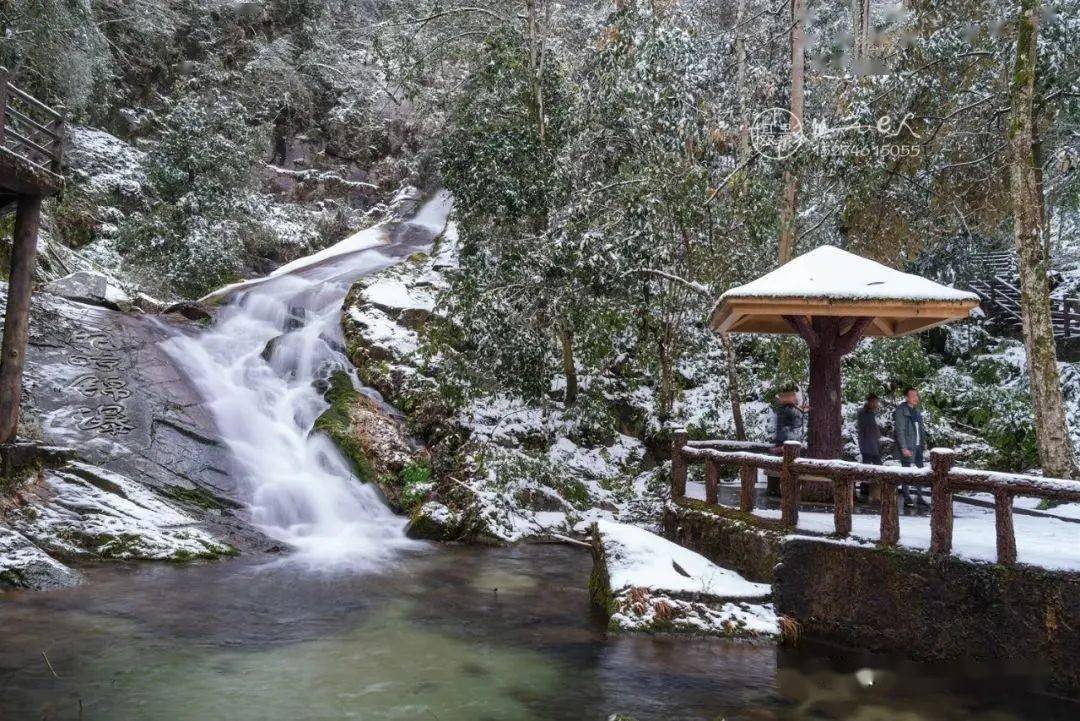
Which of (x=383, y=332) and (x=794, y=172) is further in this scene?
(x=383, y=332)

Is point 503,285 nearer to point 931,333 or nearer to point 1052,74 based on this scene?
point 1052,74

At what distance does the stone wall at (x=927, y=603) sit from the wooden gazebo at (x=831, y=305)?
7.13 ft

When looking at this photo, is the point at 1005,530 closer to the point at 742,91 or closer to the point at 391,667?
the point at 391,667

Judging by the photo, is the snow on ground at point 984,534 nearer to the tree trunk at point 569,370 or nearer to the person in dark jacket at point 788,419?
the person in dark jacket at point 788,419

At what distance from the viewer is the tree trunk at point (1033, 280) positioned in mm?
10109

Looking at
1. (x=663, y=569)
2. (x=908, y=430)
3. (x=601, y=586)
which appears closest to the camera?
(x=663, y=569)

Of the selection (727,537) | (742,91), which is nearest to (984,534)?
(727,537)

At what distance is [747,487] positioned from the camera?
9336 mm

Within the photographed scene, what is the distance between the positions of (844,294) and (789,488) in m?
2.25

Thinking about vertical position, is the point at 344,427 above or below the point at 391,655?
above

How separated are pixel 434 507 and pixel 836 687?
7.95 meters

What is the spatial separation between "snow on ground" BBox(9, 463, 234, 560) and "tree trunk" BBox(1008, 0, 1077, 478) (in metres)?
11.4

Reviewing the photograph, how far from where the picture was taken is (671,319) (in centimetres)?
1719

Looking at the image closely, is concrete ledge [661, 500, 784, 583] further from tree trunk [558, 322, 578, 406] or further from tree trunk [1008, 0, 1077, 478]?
tree trunk [558, 322, 578, 406]
